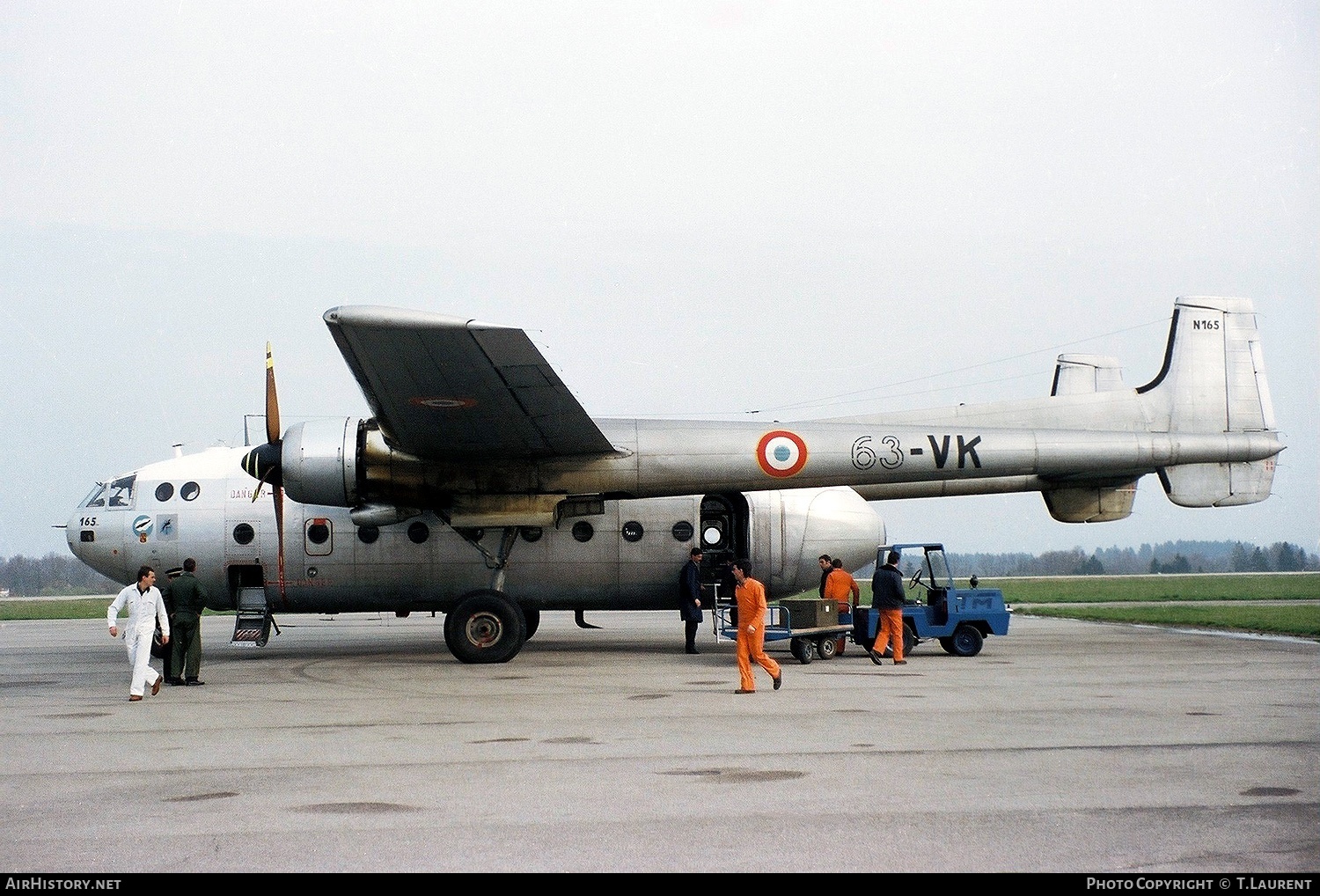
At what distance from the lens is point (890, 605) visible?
17328 mm

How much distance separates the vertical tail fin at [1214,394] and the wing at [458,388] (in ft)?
30.8

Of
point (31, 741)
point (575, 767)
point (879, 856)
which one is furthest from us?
point (31, 741)

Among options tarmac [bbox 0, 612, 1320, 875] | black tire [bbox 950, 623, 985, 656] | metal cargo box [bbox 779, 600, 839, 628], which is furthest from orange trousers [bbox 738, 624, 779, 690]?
black tire [bbox 950, 623, 985, 656]

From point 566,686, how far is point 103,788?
703cm

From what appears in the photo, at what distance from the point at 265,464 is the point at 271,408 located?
928mm

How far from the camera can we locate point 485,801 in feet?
25.3

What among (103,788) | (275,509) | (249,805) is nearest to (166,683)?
(275,509)

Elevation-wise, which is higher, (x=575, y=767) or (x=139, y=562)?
(x=139, y=562)

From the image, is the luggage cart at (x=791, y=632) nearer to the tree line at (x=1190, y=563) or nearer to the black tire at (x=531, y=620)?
the black tire at (x=531, y=620)

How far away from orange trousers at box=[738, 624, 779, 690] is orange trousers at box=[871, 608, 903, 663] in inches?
155

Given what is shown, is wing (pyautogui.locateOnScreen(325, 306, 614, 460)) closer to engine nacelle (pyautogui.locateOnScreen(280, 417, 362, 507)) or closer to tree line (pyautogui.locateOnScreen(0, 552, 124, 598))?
engine nacelle (pyautogui.locateOnScreen(280, 417, 362, 507))

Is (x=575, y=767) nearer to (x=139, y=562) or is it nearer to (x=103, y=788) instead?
(x=103, y=788)

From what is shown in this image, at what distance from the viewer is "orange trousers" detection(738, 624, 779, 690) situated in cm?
1369
